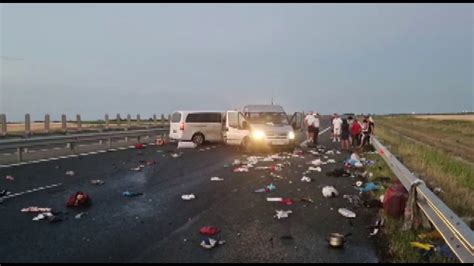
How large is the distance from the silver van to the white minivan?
7.52ft

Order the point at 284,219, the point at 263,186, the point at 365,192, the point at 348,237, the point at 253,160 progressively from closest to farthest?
the point at 348,237
the point at 284,219
the point at 365,192
the point at 263,186
the point at 253,160

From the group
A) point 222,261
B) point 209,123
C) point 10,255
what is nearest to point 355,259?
point 222,261

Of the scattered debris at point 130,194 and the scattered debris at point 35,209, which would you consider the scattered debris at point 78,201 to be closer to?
the scattered debris at point 35,209

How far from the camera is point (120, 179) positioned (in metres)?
13.3

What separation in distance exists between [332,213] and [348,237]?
1794 mm

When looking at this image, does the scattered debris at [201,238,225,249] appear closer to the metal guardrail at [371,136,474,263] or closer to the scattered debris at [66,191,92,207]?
the metal guardrail at [371,136,474,263]

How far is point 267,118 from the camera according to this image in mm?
23375

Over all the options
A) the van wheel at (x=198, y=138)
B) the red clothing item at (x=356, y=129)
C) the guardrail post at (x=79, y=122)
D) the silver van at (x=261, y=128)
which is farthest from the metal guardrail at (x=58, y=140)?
the red clothing item at (x=356, y=129)

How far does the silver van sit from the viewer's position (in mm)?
21875

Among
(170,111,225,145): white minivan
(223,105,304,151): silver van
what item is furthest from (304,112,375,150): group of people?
(170,111,225,145): white minivan

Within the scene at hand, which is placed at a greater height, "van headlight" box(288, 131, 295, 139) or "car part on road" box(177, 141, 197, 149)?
"van headlight" box(288, 131, 295, 139)

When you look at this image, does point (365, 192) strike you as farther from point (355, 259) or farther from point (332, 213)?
point (355, 259)

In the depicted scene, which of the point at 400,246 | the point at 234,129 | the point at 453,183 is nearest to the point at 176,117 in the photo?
the point at 234,129

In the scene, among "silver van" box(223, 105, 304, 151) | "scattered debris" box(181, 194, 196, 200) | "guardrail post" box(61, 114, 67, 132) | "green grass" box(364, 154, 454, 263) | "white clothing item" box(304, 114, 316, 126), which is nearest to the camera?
"green grass" box(364, 154, 454, 263)
